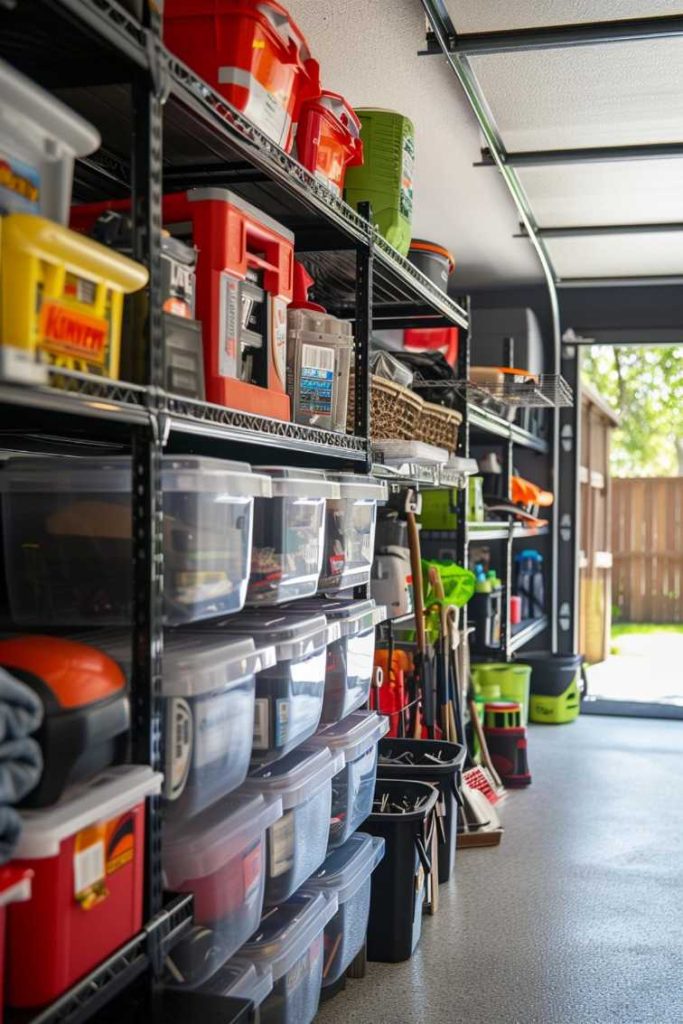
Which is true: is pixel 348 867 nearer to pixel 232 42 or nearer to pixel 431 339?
pixel 232 42

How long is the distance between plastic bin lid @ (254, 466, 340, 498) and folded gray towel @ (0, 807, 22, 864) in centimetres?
117

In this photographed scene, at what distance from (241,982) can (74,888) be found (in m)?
0.83

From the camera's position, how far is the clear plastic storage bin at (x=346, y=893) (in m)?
2.93

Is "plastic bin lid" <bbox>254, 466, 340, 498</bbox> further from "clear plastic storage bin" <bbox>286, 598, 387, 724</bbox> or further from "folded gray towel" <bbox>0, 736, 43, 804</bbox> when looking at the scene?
"folded gray towel" <bbox>0, 736, 43, 804</bbox>

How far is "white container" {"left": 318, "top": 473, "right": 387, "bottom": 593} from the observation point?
304cm

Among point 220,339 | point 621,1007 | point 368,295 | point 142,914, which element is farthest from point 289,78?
point 621,1007

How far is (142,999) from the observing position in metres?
1.92

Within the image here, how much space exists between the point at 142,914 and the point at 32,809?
409mm

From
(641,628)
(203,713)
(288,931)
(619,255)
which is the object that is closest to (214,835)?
(203,713)

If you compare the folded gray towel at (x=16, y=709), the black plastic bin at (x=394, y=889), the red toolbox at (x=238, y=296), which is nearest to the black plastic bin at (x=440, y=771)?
the black plastic bin at (x=394, y=889)

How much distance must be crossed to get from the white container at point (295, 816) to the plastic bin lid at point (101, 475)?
2.73 ft

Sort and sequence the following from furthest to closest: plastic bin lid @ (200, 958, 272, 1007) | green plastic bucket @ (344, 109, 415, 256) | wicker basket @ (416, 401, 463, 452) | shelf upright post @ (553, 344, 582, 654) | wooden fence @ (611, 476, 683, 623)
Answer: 1. wooden fence @ (611, 476, 683, 623)
2. shelf upright post @ (553, 344, 582, 654)
3. wicker basket @ (416, 401, 463, 452)
4. green plastic bucket @ (344, 109, 415, 256)
5. plastic bin lid @ (200, 958, 272, 1007)

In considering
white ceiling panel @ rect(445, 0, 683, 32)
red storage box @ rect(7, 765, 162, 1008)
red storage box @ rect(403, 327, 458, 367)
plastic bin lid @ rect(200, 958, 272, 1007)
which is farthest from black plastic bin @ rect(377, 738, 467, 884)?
red storage box @ rect(403, 327, 458, 367)

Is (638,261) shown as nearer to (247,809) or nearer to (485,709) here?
(485,709)
